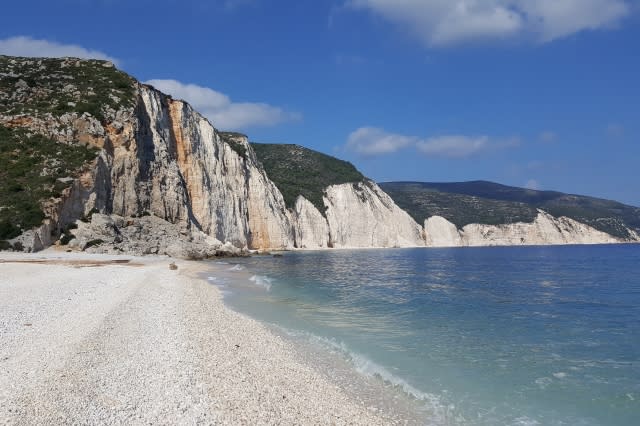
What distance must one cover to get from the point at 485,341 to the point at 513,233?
115m

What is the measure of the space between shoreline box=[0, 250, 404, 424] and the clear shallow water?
1.57 meters

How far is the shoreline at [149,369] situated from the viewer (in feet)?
18.9

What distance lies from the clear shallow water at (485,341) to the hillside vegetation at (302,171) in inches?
2391

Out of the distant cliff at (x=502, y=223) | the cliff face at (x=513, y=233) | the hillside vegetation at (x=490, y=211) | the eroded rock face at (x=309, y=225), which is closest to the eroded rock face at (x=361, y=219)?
the eroded rock face at (x=309, y=225)

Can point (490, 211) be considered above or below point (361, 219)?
above

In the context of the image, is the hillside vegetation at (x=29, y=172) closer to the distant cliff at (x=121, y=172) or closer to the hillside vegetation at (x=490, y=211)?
the distant cliff at (x=121, y=172)

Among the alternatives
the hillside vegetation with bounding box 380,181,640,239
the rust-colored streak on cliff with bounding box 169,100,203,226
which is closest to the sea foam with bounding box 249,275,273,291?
the rust-colored streak on cliff with bounding box 169,100,203,226

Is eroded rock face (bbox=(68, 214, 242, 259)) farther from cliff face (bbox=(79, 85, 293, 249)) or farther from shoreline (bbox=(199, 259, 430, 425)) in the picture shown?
shoreline (bbox=(199, 259, 430, 425))

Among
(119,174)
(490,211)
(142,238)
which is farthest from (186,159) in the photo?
(490,211)

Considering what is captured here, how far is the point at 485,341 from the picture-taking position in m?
11.7

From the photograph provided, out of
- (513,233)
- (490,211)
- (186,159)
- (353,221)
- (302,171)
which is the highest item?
(302,171)

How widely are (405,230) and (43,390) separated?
95.8m

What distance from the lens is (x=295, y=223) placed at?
259 ft

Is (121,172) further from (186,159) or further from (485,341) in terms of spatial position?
(485,341)
